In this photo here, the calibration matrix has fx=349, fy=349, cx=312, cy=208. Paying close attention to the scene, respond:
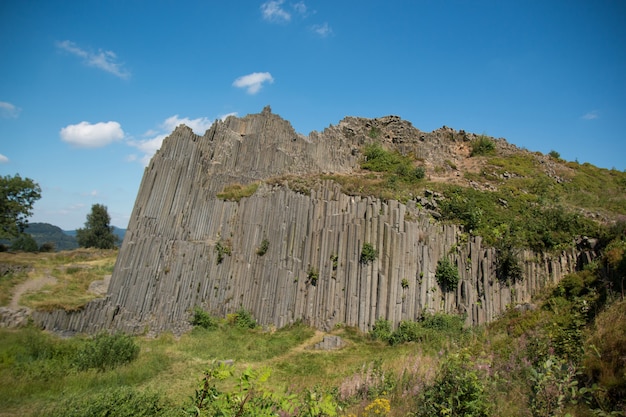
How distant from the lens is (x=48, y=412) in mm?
7586

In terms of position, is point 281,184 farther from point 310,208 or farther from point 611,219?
point 611,219

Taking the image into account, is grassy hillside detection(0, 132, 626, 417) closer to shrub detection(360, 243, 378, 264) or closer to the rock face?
the rock face

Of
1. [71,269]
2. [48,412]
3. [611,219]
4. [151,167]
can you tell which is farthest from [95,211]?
[611,219]

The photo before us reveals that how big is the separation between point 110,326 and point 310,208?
39.1 ft

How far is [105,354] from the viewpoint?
11.9 meters

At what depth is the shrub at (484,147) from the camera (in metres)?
34.2

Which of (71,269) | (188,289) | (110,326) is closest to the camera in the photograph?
(110,326)

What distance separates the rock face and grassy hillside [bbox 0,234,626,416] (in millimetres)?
995

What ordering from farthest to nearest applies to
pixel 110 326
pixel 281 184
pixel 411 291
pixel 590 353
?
pixel 281 184, pixel 110 326, pixel 411 291, pixel 590 353

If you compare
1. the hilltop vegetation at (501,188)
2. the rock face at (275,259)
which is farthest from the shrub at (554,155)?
the rock face at (275,259)

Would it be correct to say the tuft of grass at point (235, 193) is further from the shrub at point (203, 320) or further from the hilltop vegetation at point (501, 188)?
the shrub at point (203, 320)

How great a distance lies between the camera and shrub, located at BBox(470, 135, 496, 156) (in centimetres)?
3425

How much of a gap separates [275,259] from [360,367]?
930 cm

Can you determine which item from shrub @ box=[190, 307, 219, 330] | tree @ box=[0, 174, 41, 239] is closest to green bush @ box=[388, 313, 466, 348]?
shrub @ box=[190, 307, 219, 330]
